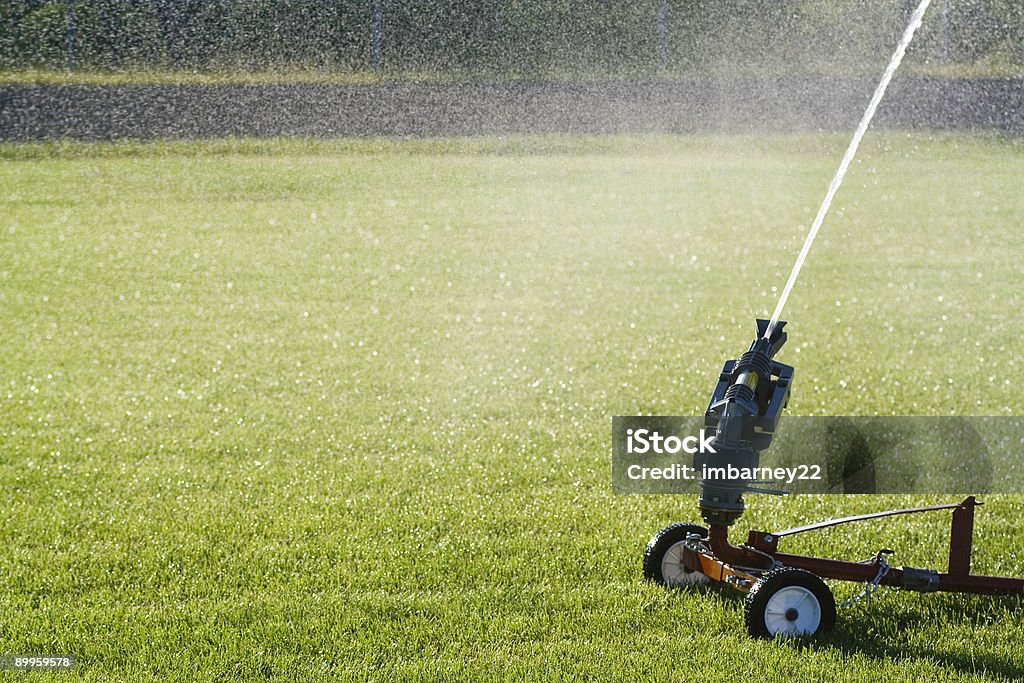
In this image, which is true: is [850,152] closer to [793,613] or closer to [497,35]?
[793,613]

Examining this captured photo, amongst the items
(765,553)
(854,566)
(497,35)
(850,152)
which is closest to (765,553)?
(765,553)

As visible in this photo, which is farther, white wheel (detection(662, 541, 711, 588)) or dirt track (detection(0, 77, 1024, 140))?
dirt track (detection(0, 77, 1024, 140))

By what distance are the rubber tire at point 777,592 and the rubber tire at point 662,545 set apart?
0.29 meters

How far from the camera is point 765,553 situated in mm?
2658

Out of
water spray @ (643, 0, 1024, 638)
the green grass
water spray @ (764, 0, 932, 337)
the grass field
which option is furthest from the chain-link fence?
water spray @ (643, 0, 1024, 638)

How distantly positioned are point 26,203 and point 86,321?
4476mm

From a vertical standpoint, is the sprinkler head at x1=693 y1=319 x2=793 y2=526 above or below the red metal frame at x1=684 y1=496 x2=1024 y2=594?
above

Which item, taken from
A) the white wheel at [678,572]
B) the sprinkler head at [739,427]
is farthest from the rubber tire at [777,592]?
the white wheel at [678,572]

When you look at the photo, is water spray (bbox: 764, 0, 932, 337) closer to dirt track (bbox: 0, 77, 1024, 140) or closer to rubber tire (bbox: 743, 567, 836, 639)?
rubber tire (bbox: 743, 567, 836, 639)

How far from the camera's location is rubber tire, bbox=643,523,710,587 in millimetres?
2818

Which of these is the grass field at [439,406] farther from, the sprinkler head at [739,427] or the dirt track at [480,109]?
the dirt track at [480,109]

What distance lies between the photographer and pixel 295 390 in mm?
4680

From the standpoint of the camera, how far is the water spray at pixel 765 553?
2500 mm

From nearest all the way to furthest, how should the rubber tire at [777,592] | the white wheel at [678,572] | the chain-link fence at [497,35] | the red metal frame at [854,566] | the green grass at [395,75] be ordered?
the rubber tire at [777,592] < the red metal frame at [854,566] < the white wheel at [678,572] < the green grass at [395,75] < the chain-link fence at [497,35]
